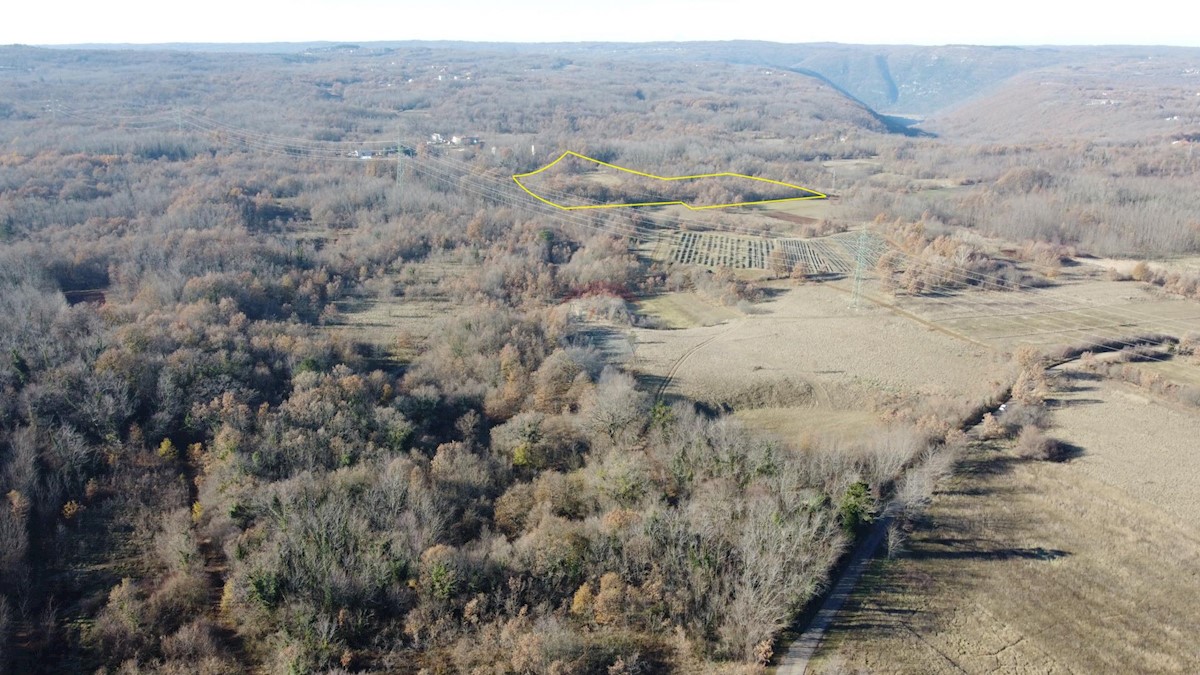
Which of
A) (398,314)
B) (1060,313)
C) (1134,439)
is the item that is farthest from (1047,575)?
(398,314)

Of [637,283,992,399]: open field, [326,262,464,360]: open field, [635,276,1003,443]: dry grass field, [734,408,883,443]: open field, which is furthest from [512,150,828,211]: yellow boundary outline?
[734,408,883,443]: open field

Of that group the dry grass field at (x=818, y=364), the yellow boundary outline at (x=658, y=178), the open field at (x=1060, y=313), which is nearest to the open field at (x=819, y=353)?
the dry grass field at (x=818, y=364)

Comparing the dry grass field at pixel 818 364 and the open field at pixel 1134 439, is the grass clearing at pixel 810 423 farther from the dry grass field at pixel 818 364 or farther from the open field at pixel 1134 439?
the open field at pixel 1134 439

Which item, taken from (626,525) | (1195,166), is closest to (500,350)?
(626,525)

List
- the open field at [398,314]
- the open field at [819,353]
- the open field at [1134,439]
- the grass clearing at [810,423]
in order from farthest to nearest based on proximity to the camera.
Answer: the open field at [398,314] → the open field at [819,353] → the grass clearing at [810,423] → the open field at [1134,439]

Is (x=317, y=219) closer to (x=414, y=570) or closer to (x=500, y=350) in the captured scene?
(x=500, y=350)

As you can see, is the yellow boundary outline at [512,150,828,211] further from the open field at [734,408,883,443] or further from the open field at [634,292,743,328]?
the open field at [734,408,883,443]

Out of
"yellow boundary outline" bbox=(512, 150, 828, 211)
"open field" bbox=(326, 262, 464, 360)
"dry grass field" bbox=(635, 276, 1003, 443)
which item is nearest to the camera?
"dry grass field" bbox=(635, 276, 1003, 443)

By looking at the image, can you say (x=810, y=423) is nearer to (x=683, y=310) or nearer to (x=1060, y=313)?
(x=683, y=310)
